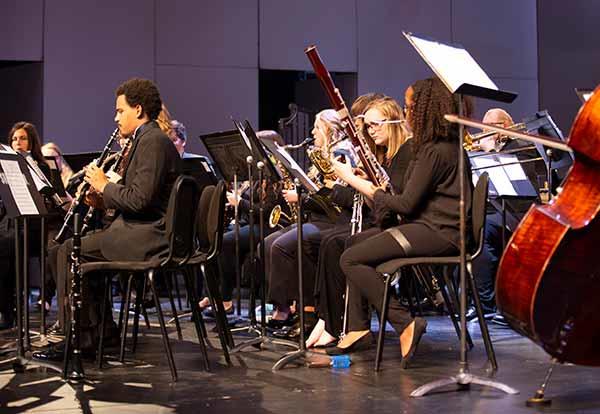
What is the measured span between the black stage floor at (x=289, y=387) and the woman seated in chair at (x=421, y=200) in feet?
1.15

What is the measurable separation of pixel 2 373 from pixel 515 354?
2.33 meters

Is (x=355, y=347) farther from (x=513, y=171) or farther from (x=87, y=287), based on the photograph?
(x=513, y=171)

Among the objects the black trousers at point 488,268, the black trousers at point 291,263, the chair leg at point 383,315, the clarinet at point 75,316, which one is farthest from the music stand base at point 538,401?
the black trousers at point 488,268

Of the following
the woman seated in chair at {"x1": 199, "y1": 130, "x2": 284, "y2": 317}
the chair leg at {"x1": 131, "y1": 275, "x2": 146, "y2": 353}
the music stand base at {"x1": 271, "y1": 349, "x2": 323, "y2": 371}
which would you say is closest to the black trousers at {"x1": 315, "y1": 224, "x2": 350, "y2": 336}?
the music stand base at {"x1": 271, "y1": 349, "x2": 323, "y2": 371}

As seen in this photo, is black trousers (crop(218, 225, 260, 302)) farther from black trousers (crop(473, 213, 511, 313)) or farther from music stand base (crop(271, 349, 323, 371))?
music stand base (crop(271, 349, 323, 371))

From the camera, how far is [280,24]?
861 centimetres

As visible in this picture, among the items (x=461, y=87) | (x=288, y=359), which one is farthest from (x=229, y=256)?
(x=461, y=87)

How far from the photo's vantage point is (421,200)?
3.92m

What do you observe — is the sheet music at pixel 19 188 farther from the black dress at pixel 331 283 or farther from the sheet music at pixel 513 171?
the sheet music at pixel 513 171

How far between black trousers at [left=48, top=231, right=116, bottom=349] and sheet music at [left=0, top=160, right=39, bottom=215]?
0.28 metres

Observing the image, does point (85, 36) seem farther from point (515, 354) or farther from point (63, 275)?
point (515, 354)

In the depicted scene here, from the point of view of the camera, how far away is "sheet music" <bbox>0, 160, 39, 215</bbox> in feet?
13.0

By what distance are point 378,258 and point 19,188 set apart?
155 centimetres

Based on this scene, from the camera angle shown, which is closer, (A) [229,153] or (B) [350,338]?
(B) [350,338]
